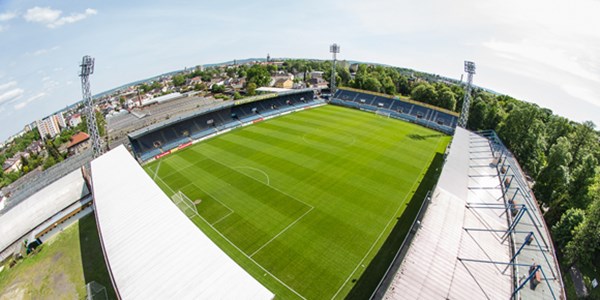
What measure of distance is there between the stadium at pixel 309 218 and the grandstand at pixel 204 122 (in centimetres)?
28

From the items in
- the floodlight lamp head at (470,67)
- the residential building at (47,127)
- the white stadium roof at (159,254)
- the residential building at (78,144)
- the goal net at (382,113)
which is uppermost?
the floodlight lamp head at (470,67)

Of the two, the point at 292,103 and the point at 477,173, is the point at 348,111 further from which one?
the point at 477,173

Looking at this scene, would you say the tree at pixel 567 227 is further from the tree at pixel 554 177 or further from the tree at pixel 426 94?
the tree at pixel 426 94

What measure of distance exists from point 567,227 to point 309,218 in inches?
752

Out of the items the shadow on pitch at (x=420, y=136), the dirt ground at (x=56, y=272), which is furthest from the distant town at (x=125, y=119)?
the dirt ground at (x=56, y=272)

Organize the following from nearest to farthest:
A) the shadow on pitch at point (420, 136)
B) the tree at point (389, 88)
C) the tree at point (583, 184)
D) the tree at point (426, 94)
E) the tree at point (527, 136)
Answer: the tree at point (583, 184), the tree at point (527, 136), the shadow on pitch at point (420, 136), the tree at point (426, 94), the tree at point (389, 88)

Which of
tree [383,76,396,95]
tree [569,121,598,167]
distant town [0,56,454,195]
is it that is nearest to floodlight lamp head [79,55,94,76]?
distant town [0,56,454,195]

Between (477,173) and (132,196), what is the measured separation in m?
29.7

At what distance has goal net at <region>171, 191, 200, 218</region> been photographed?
2014 centimetres

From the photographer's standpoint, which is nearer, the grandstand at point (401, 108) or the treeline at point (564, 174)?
the treeline at point (564, 174)

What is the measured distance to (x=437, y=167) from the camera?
88.0ft

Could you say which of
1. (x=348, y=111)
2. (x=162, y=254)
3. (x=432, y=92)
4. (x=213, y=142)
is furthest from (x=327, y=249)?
(x=432, y=92)

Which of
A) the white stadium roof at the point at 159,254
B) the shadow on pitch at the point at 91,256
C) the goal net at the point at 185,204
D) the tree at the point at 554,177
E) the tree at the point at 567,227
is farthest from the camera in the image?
the tree at the point at 554,177

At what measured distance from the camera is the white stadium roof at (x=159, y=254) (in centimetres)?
Answer: 983
